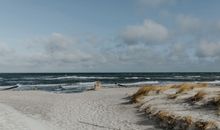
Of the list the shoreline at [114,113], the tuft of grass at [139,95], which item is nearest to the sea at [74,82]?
the tuft of grass at [139,95]

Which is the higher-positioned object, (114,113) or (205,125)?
(205,125)

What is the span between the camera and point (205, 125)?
43.6 feet

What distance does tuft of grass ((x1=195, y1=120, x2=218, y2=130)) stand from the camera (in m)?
13.0

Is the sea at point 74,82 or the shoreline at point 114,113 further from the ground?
the sea at point 74,82

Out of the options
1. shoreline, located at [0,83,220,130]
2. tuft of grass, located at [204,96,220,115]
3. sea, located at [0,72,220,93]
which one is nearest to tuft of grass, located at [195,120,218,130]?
shoreline, located at [0,83,220,130]

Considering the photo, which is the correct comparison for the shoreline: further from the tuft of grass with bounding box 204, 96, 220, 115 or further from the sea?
the sea

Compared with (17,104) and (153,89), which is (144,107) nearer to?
(153,89)

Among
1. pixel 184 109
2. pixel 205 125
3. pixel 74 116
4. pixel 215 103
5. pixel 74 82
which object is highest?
pixel 74 82

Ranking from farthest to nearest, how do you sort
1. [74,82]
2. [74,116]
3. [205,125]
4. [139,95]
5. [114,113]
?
[74,82]
[139,95]
[114,113]
[74,116]
[205,125]

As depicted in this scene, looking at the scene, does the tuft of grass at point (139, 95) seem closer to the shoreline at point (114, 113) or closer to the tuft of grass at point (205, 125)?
the shoreline at point (114, 113)

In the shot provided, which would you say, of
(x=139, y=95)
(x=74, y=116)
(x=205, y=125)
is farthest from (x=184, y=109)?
(x=139, y=95)

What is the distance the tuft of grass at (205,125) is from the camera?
13.0m

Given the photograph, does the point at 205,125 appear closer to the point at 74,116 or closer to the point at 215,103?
the point at 215,103

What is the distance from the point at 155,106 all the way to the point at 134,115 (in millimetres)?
1176
